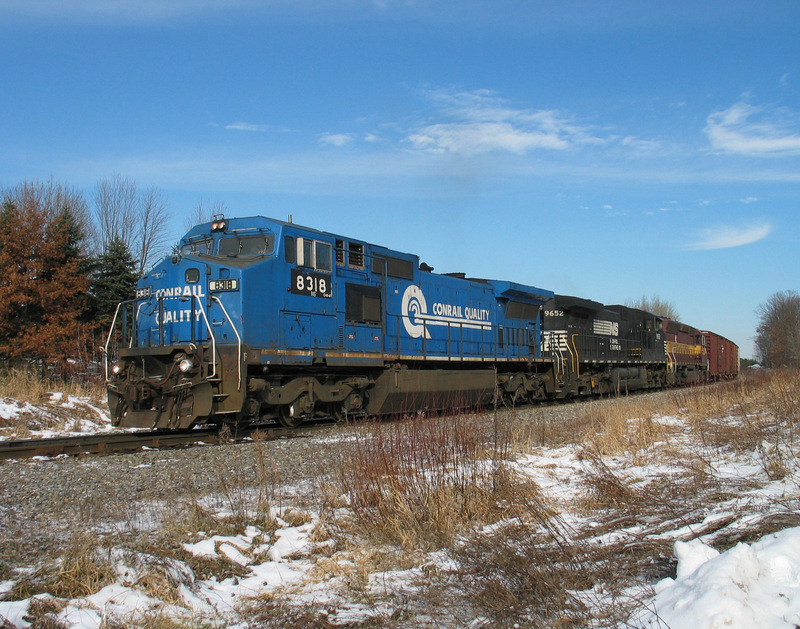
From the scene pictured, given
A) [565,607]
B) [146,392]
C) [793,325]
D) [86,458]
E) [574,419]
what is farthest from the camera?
[793,325]

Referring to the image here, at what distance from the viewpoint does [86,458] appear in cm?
766

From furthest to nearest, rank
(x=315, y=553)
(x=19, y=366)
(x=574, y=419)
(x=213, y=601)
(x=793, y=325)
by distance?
(x=793, y=325) < (x=19, y=366) < (x=574, y=419) < (x=315, y=553) < (x=213, y=601)

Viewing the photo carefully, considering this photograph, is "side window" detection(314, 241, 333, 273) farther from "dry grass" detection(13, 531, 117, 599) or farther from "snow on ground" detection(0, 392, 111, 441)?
"dry grass" detection(13, 531, 117, 599)

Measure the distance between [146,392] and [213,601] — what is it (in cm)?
651

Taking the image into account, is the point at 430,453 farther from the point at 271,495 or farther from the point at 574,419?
the point at 574,419

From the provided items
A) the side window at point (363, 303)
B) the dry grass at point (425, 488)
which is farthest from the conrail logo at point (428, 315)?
the dry grass at point (425, 488)

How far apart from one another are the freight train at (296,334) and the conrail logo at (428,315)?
0.13 feet

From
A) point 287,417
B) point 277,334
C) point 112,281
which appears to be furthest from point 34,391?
point 112,281

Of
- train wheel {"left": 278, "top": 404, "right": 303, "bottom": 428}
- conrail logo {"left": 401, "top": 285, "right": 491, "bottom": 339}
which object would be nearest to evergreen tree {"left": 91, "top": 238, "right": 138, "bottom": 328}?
conrail logo {"left": 401, "top": 285, "right": 491, "bottom": 339}

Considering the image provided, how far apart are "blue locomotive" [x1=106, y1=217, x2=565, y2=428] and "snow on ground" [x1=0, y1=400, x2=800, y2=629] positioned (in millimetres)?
4953

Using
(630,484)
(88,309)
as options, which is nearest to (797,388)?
(630,484)

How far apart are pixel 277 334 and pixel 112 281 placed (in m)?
16.4

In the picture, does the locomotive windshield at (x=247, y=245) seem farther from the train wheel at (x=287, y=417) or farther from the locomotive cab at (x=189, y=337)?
the train wheel at (x=287, y=417)

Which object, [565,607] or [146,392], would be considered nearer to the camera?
[565,607]
